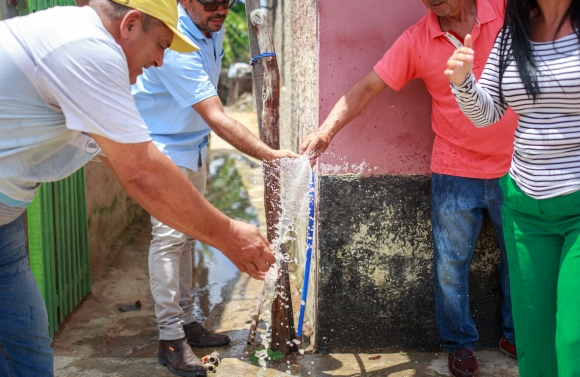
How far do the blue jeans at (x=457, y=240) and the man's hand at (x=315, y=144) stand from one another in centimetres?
65

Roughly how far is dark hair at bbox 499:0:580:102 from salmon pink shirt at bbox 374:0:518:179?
2.03 ft

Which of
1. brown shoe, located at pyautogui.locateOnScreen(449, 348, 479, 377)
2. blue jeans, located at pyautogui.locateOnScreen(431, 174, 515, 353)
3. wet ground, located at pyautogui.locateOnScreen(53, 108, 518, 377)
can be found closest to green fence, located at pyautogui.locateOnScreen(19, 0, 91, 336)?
wet ground, located at pyautogui.locateOnScreen(53, 108, 518, 377)

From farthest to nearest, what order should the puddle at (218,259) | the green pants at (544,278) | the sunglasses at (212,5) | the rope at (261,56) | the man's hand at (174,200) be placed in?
1. the puddle at (218,259)
2. the rope at (261,56)
3. the sunglasses at (212,5)
4. the green pants at (544,278)
5. the man's hand at (174,200)

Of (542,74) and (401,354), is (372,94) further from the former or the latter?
(401,354)

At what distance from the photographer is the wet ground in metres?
3.85

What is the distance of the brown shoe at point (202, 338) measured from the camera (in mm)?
4324

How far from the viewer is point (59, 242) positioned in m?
4.62

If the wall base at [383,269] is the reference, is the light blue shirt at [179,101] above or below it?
above

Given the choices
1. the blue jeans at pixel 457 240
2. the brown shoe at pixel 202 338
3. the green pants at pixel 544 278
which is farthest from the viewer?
the brown shoe at pixel 202 338

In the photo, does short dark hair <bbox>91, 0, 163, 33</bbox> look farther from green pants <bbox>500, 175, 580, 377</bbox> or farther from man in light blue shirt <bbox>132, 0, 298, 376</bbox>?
green pants <bbox>500, 175, 580, 377</bbox>

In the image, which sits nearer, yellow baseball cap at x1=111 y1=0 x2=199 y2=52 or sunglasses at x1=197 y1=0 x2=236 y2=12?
yellow baseball cap at x1=111 y1=0 x2=199 y2=52

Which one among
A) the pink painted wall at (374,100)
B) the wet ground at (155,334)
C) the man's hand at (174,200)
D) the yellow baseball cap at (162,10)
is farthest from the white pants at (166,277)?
the yellow baseball cap at (162,10)

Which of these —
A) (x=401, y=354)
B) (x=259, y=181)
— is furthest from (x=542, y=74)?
(x=259, y=181)

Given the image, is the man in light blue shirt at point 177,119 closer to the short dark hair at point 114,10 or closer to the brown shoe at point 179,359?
the brown shoe at point 179,359
